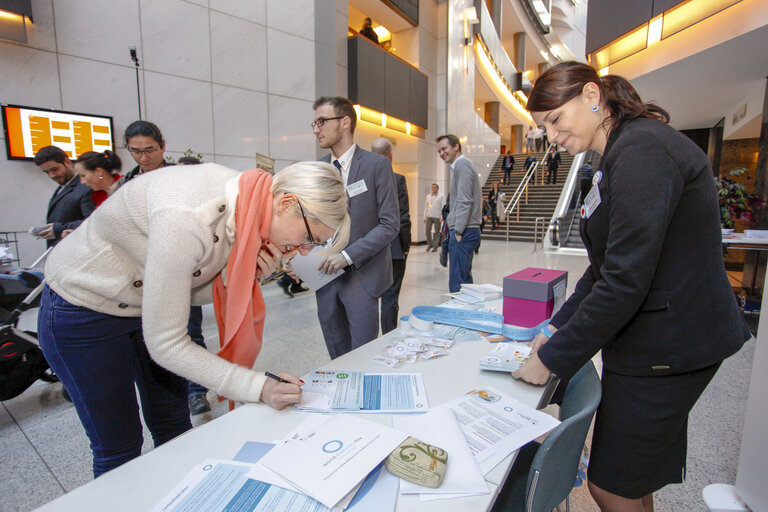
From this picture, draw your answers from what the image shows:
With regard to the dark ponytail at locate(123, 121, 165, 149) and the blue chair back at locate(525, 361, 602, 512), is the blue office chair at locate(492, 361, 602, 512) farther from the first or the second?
the dark ponytail at locate(123, 121, 165, 149)

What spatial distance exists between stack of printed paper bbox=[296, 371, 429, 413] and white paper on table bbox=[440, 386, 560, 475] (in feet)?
0.34

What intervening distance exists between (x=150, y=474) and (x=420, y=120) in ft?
33.4

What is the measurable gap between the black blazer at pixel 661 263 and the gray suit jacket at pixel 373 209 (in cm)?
100

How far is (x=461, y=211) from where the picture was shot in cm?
334

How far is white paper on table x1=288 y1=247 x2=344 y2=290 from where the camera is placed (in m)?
1.62

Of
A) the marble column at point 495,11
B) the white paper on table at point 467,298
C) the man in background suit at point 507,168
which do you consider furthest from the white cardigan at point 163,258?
the marble column at point 495,11

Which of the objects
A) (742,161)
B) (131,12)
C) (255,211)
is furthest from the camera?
(742,161)

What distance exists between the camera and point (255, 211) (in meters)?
0.88

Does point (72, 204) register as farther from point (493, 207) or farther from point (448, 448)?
point (493, 207)

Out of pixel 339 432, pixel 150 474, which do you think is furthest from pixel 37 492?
pixel 339 432

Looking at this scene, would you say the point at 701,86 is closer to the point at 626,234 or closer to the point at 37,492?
the point at 626,234

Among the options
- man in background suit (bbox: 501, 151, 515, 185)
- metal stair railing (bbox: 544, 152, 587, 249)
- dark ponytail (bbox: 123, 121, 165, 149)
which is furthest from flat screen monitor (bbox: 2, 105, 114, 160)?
man in background suit (bbox: 501, 151, 515, 185)

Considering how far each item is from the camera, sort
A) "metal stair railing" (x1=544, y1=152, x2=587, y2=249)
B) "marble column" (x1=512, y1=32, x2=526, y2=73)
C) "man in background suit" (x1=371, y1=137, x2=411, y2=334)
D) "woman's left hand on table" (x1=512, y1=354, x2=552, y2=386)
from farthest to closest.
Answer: "marble column" (x1=512, y1=32, x2=526, y2=73) → "metal stair railing" (x1=544, y1=152, x2=587, y2=249) → "man in background suit" (x1=371, y1=137, x2=411, y2=334) → "woman's left hand on table" (x1=512, y1=354, x2=552, y2=386)

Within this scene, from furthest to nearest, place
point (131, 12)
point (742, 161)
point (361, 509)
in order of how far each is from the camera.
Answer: point (742, 161)
point (131, 12)
point (361, 509)
